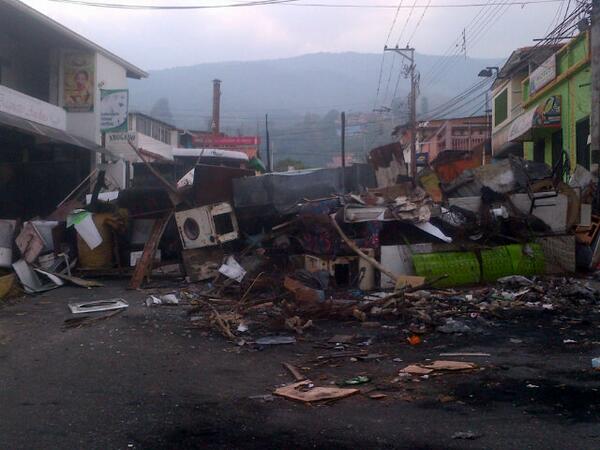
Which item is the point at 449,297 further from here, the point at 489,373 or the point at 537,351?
the point at 489,373

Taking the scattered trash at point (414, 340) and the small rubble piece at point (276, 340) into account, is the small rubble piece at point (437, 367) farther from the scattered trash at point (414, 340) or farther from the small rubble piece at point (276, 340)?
the small rubble piece at point (276, 340)

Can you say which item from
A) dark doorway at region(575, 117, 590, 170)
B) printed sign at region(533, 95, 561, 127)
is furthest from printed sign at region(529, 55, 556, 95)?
dark doorway at region(575, 117, 590, 170)

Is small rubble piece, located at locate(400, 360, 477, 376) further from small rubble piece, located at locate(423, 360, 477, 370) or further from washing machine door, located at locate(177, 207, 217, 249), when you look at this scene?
washing machine door, located at locate(177, 207, 217, 249)

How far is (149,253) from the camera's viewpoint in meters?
14.6

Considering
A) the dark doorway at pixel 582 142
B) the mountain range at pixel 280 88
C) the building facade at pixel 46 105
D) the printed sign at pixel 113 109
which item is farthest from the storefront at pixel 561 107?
the mountain range at pixel 280 88

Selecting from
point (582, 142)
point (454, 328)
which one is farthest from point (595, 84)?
point (454, 328)

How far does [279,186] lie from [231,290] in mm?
3688

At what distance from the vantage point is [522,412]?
560 cm

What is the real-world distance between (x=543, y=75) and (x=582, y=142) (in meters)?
4.50

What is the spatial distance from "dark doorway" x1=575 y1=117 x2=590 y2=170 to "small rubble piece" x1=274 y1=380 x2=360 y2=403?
1669 cm

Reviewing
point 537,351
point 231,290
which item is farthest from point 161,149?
point 537,351

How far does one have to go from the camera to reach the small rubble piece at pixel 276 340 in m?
8.78

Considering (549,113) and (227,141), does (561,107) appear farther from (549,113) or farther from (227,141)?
(227,141)

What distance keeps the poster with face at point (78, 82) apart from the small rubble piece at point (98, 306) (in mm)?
12641
